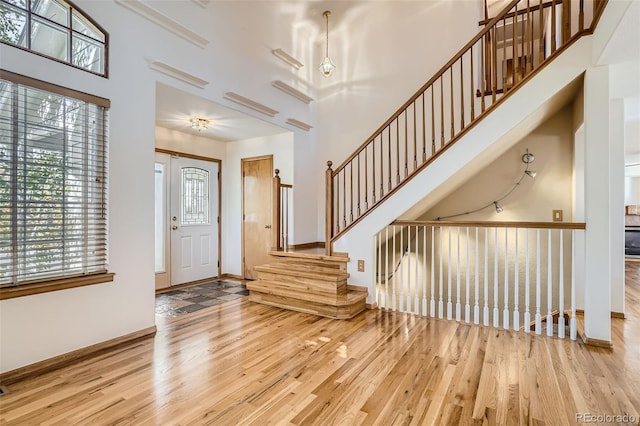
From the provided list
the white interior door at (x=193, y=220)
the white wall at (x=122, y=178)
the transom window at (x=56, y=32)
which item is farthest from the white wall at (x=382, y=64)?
the transom window at (x=56, y=32)

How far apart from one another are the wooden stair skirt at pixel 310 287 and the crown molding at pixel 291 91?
2.38 meters

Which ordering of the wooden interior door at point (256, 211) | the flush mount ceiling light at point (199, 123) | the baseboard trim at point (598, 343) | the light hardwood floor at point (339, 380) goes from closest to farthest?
the light hardwood floor at point (339, 380), the baseboard trim at point (598, 343), the flush mount ceiling light at point (199, 123), the wooden interior door at point (256, 211)

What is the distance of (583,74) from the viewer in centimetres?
275

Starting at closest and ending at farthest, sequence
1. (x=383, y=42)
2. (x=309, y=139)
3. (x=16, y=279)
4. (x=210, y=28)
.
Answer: (x=16, y=279), (x=210, y=28), (x=383, y=42), (x=309, y=139)

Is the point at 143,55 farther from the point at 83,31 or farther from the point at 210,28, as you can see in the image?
the point at 210,28

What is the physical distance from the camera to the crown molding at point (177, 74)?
3010 millimetres

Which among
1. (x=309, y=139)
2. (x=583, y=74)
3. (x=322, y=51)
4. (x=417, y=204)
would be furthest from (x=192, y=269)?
(x=583, y=74)

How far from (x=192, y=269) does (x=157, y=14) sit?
11.6 ft

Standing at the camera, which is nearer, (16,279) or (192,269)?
(16,279)

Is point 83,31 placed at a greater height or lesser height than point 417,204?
greater

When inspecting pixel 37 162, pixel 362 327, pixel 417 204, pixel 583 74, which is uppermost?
pixel 583 74

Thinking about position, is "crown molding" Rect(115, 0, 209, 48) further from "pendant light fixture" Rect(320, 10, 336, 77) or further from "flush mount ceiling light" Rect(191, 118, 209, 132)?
"pendant light fixture" Rect(320, 10, 336, 77)

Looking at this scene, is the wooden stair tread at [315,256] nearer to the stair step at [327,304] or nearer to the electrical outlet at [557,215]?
the stair step at [327,304]

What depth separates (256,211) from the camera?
523 cm
